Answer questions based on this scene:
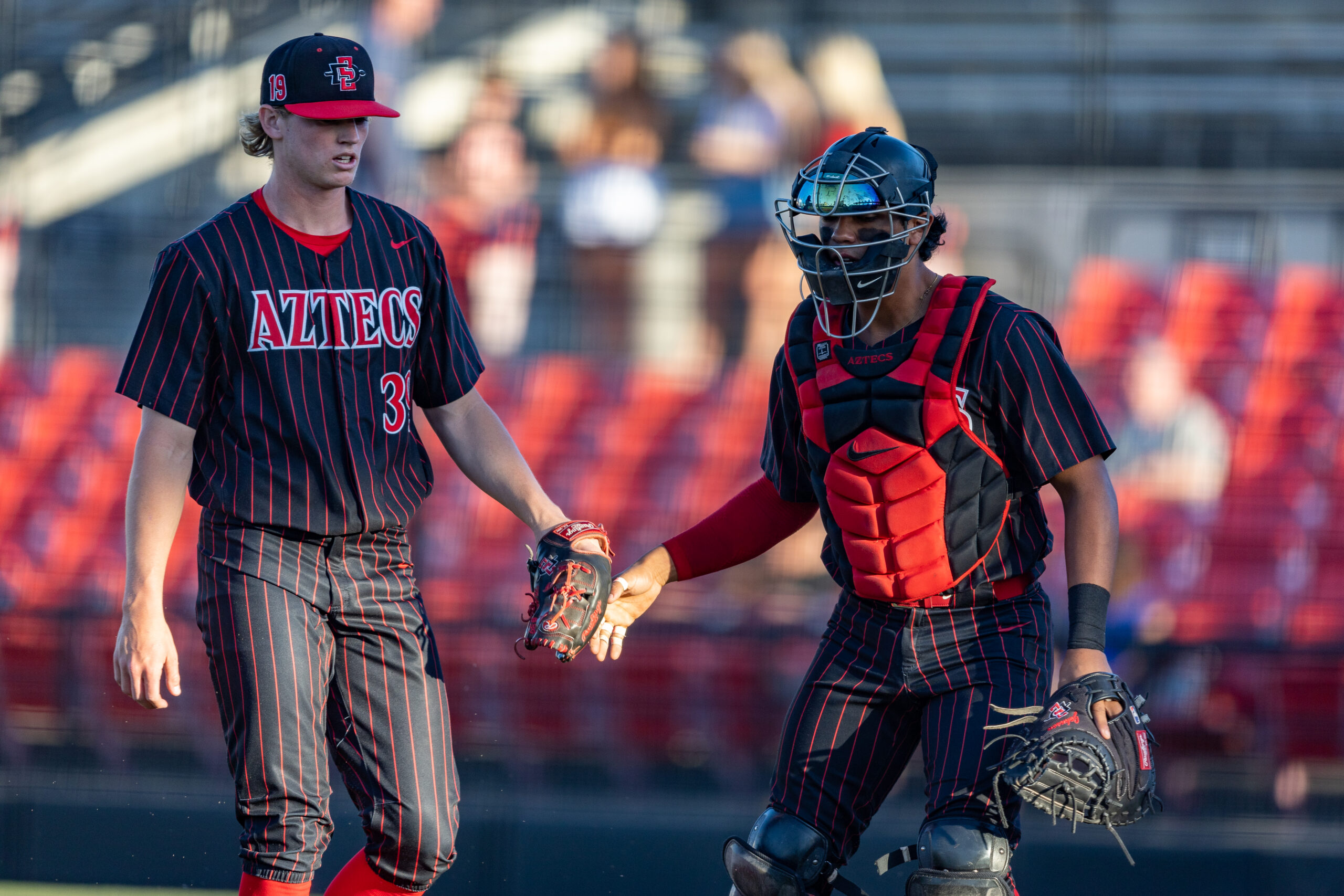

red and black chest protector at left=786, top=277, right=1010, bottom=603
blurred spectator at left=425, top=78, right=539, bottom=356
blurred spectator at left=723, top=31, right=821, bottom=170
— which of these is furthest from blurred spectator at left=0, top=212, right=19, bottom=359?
red and black chest protector at left=786, top=277, right=1010, bottom=603

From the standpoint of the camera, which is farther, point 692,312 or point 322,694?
point 692,312

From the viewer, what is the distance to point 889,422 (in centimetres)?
269

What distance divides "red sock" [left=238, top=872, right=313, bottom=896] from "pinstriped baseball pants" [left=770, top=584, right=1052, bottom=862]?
98cm

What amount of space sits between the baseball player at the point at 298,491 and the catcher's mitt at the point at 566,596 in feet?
0.34

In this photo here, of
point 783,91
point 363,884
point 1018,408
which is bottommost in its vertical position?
point 363,884

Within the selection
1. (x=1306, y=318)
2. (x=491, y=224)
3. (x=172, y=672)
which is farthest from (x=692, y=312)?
(x=172, y=672)

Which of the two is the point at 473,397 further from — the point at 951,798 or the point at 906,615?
the point at 951,798

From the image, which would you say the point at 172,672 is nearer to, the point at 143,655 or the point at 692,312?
the point at 143,655

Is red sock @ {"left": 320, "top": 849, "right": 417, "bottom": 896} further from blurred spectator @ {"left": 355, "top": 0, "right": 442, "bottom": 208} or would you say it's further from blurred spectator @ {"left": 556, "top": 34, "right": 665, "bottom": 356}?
blurred spectator @ {"left": 355, "top": 0, "right": 442, "bottom": 208}

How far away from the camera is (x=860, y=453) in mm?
2709

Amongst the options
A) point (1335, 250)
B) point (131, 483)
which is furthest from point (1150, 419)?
point (131, 483)

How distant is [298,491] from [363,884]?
86cm

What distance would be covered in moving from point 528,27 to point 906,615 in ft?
13.6

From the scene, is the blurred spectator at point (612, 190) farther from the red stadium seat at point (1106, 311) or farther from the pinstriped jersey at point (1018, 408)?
the pinstriped jersey at point (1018, 408)
